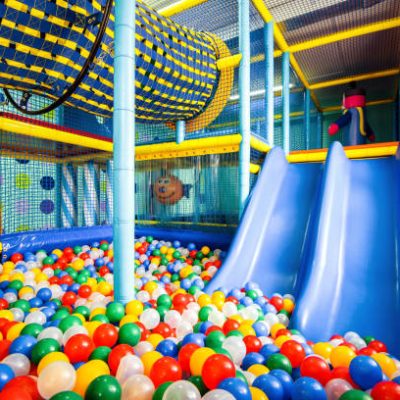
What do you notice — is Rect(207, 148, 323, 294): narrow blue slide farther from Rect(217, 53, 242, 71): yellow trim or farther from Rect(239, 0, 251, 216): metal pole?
Rect(217, 53, 242, 71): yellow trim

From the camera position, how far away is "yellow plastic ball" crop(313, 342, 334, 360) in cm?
133

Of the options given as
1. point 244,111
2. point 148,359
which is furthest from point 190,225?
point 148,359

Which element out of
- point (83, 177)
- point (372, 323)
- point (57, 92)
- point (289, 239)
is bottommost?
point (372, 323)

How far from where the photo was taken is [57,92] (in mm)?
2092

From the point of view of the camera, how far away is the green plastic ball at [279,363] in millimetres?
1145

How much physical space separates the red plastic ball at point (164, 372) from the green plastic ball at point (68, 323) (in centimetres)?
54

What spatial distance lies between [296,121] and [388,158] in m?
5.35

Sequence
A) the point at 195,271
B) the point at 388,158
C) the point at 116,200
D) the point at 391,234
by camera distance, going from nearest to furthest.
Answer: the point at 116,200 < the point at 391,234 < the point at 195,271 < the point at 388,158

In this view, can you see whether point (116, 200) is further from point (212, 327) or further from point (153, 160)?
point (153, 160)

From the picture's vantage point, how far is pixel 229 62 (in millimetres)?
2979

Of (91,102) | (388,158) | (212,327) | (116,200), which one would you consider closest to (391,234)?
(388,158)

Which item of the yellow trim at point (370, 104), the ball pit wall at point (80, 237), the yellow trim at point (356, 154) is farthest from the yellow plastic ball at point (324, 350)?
the yellow trim at point (370, 104)

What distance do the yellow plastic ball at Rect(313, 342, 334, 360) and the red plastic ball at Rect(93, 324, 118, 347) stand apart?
0.91 m

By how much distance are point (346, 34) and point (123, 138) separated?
13.6ft
